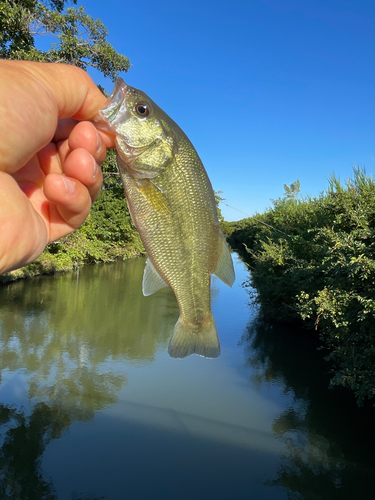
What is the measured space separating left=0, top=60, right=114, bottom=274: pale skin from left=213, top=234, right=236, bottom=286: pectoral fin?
0.88m

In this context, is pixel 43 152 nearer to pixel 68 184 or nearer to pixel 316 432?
pixel 68 184

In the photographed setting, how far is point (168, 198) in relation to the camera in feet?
6.45

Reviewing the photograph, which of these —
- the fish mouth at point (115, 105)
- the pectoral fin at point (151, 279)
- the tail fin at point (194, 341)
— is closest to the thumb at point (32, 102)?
the fish mouth at point (115, 105)

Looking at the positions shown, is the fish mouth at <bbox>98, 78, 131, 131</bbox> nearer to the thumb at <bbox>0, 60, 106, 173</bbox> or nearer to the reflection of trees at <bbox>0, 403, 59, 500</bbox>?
the thumb at <bbox>0, 60, 106, 173</bbox>

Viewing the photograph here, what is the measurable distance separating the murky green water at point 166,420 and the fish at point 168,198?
4.73 meters

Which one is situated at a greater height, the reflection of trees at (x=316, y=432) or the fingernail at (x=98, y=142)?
the fingernail at (x=98, y=142)

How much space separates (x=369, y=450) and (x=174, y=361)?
4901 millimetres

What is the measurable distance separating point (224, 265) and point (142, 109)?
3.43 feet

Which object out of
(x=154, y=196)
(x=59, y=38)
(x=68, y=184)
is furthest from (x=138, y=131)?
(x=59, y=38)

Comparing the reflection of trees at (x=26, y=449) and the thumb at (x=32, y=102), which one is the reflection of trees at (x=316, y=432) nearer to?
the reflection of trees at (x=26, y=449)

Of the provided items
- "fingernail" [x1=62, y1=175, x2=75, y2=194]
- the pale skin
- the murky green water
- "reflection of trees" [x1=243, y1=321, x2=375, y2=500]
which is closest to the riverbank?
the murky green water

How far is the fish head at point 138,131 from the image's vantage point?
193 centimetres

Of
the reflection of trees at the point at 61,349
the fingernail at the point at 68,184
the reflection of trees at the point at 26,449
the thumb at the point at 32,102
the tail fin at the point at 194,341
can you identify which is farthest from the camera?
the reflection of trees at the point at 61,349

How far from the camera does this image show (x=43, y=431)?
20.6 ft
